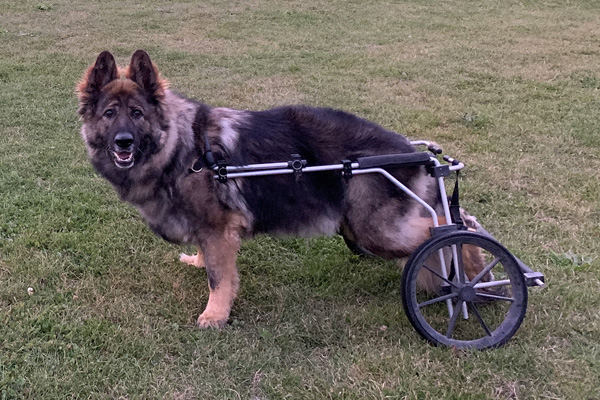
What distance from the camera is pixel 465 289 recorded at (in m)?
3.26

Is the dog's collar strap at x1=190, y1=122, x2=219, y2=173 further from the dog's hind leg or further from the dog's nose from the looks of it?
the dog's hind leg

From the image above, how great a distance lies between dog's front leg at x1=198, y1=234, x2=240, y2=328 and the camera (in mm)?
3676

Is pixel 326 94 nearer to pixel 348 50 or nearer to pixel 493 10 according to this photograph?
pixel 348 50

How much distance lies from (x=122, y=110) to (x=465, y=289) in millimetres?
2549

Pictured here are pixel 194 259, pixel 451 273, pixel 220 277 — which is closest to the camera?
pixel 451 273

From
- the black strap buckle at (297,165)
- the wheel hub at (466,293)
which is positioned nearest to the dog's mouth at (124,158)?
the black strap buckle at (297,165)

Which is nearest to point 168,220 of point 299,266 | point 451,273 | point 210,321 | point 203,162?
point 203,162

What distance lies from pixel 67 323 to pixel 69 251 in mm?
1022

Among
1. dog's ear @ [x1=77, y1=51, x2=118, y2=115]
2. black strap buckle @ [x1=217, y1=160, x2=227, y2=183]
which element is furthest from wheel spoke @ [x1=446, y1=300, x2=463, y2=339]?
dog's ear @ [x1=77, y1=51, x2=118, y2=115]

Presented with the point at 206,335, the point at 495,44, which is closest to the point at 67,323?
the point at 206,335

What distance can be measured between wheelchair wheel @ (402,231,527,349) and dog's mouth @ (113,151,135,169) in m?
1.94

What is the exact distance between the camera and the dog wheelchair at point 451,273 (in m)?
3.20

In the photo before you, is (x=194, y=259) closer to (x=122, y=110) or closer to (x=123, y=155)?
(x=123, y=155)

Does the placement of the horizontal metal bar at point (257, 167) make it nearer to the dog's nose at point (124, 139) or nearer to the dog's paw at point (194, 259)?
the dog's nose at point (124, 139)
